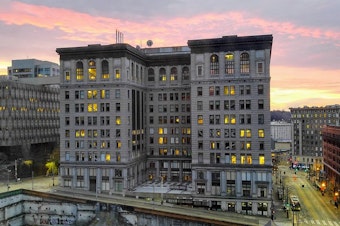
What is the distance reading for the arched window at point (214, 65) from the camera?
99.0 m

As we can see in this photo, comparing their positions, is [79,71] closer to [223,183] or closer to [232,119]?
[232,119]

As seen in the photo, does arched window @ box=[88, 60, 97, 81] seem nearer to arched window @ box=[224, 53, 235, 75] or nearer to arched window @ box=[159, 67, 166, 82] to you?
arched window @ box=[159, 67, 166, 82]

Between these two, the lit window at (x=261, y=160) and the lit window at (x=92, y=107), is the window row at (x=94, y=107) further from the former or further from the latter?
the lit window at (x=261, y=160)

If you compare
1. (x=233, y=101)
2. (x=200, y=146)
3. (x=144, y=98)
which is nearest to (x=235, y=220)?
(x=200, y=146)

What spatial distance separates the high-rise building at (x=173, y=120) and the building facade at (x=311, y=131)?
100 metres

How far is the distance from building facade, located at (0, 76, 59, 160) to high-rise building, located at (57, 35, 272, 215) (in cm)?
4397

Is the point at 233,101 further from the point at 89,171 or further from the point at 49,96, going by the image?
the point at 49,96

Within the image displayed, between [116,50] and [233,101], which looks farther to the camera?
[116,50]

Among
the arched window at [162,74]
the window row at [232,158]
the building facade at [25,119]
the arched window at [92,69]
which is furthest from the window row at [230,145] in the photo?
the building facade at [25,119]

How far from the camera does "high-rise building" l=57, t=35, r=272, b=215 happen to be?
9556 cm

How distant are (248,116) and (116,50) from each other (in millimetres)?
40473

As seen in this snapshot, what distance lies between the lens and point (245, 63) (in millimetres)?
97188

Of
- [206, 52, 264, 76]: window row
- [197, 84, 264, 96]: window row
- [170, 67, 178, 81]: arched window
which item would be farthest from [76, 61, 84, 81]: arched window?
[197, 84, 264, 96]: window row

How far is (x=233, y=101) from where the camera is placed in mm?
97438
